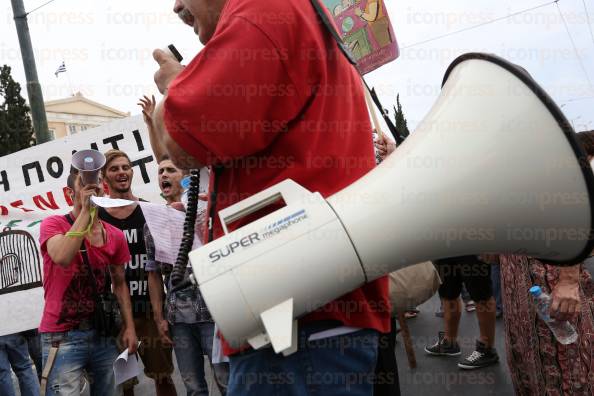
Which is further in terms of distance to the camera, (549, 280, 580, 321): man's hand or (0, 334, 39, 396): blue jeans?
(0, 334, 39, 396): blue jeans

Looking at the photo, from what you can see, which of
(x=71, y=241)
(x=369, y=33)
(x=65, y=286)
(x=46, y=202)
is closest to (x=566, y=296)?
(x=71, y=241)

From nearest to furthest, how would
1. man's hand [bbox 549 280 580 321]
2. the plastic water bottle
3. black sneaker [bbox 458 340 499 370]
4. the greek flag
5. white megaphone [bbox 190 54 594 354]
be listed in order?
1. white megaphone [bbox 190 54 594 354]
2. man's hand [bbox 549 280 580 321]
3. the plastic water bottle
4. black sneaker [bbox 458 340 499 370]
5. the greek flag

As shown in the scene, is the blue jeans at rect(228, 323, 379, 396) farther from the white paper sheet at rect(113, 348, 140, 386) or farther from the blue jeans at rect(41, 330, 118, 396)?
the blue jeans at rect(41, 330, 118, 396)

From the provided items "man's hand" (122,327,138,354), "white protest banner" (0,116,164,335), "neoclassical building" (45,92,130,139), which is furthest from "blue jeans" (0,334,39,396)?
"neoclassical building" (45,92,130,139)

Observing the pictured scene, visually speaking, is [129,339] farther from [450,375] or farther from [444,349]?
[444,349]

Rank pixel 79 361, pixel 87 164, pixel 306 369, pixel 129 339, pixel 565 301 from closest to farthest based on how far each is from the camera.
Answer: pixel 306 369
pixel 565 301
pixel 87 164
pixel 79 361
pixel 129 339

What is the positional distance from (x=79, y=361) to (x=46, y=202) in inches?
102

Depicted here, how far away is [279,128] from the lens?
1.09 meters

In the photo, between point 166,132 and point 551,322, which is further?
point 551,322

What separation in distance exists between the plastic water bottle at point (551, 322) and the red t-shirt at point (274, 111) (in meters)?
1.49

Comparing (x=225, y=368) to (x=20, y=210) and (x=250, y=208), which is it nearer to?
(x=250, y=208)

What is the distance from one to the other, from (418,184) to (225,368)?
2114mm

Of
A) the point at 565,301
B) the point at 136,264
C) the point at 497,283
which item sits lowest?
the point at 497,283

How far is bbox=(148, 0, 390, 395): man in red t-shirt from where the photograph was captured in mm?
1021
